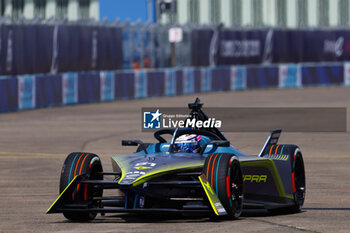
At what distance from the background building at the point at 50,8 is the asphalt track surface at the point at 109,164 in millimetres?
28886

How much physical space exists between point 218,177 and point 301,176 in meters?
2.23

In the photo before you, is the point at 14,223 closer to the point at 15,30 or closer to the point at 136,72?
the point at 15,30

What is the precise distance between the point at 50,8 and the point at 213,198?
59.4 m

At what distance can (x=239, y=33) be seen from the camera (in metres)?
49.9

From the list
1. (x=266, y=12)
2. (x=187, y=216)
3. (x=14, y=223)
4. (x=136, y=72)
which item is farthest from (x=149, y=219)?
(x=266, y=12)

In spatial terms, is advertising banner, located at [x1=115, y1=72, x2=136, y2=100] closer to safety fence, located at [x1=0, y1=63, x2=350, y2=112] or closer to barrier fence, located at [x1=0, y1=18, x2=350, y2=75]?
safety fence, located at [x1=0, y1=63, x2=350, y2=112]

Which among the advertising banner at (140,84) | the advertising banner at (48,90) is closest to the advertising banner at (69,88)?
the advertising banner at (48,90)

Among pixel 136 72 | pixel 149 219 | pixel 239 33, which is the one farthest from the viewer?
pixel 239 33

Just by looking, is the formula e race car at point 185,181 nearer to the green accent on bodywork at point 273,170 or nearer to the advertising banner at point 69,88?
the green accent on bodywork at point 273,170

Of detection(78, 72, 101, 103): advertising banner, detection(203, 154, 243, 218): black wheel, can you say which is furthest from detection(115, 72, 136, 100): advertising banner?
detection(203, 154, 243, 218): black wheel

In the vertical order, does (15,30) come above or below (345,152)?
above

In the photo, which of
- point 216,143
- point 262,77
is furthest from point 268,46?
point 216,143

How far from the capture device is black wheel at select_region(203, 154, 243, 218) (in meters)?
9.50

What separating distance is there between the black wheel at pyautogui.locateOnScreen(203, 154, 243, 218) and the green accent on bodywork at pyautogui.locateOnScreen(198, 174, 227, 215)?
0.13ft
